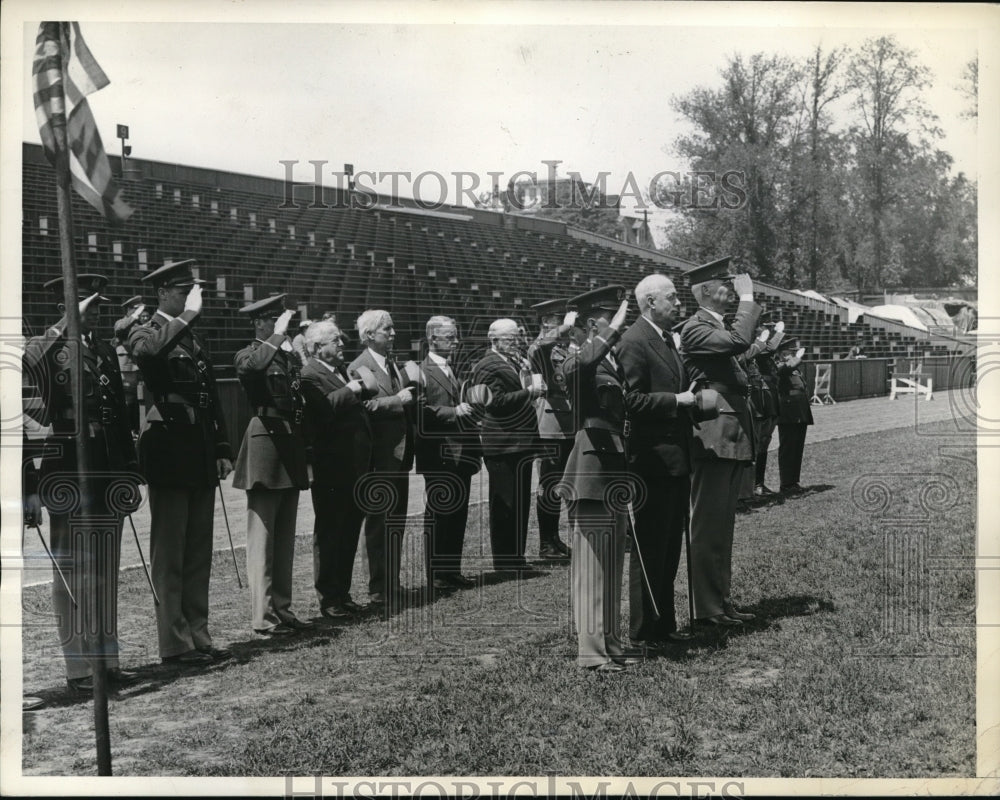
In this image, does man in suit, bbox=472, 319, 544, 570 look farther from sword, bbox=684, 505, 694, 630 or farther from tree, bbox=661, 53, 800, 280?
sword, bbox=684, 505, 694, 630

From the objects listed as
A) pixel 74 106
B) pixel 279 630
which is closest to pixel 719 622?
pixel 279 630

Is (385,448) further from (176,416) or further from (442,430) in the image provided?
(176,416)

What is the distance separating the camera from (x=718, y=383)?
6.70m

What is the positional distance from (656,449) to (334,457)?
2.24 meters

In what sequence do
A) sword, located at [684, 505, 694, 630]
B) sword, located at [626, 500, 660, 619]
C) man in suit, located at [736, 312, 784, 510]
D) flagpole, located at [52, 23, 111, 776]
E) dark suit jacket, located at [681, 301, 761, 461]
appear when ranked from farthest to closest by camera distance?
man in suit, located at [736, 312, 784, 510] → dark suit jacket, located at [681, 301, 761, 461] → sword, located at [684, 505, 694, 630] → sword, located at [626, 500, 660, 619] → flagpole, located at [52, 23, 111, 776]

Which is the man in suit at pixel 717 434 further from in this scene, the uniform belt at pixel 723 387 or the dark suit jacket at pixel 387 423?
the dark suit jacket at pixel 387 423

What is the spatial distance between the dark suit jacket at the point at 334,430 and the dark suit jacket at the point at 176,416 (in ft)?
3.32

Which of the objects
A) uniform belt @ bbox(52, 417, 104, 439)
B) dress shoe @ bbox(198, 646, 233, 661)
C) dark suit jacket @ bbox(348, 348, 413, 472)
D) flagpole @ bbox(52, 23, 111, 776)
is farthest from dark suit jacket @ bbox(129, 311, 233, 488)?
dark suit jacket @ bbox(348, 348, 413, 472)

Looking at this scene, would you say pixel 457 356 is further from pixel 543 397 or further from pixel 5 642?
pixel 5 642

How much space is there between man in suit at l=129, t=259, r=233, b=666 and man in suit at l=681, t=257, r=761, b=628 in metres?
2.82

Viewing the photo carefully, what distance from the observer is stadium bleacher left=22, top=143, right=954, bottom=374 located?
8602 mm

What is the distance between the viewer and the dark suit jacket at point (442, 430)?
25.3 feet

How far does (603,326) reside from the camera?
5.86 m

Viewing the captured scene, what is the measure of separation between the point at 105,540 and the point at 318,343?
75.6 inches
